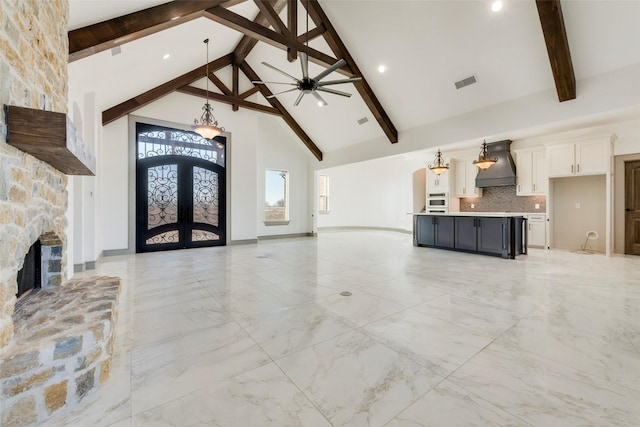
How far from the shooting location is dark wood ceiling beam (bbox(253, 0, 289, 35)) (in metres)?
4.60

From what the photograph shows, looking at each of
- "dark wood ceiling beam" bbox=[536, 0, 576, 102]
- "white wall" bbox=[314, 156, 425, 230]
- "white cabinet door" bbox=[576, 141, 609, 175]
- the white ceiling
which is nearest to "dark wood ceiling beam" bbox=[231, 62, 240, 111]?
the white ceiling

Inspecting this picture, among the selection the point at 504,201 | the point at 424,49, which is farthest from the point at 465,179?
the point at 424,49

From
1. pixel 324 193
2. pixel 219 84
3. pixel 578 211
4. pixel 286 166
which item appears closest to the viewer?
pixel 578 211

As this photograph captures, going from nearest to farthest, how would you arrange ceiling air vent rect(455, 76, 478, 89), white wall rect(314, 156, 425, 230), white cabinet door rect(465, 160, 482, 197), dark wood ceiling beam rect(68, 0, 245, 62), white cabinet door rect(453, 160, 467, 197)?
dark wood ceiling beam rect(68, 0, 245, 62) → ceiling air vent rect(455, 76, 478, 89) → white cabinet door rect(465, 160, 482, 197) → white cabinet door rect(453, 160, 467, 197) → white wall rect(314, 156, 425, 230)

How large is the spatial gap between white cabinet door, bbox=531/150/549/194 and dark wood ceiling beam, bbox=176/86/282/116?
765cm

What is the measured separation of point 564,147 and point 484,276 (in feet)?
16.8

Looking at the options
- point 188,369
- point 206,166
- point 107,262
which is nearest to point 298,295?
point 188,369

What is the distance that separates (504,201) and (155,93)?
32.8 ft

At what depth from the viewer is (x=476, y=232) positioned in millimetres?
6316

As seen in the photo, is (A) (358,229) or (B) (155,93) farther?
(A) (358,229)

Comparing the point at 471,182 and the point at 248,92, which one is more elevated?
the point at 248,92

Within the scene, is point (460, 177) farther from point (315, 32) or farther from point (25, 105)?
point (25, 105)

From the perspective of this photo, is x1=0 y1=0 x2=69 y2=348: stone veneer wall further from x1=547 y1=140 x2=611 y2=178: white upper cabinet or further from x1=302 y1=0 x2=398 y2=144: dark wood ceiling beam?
x1=547 y1=140 x2=611 y2=178: white upper cabinet

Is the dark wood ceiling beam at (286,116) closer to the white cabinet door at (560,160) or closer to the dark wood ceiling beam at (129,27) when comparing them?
the dark wood ceiling beam at (129,27)
